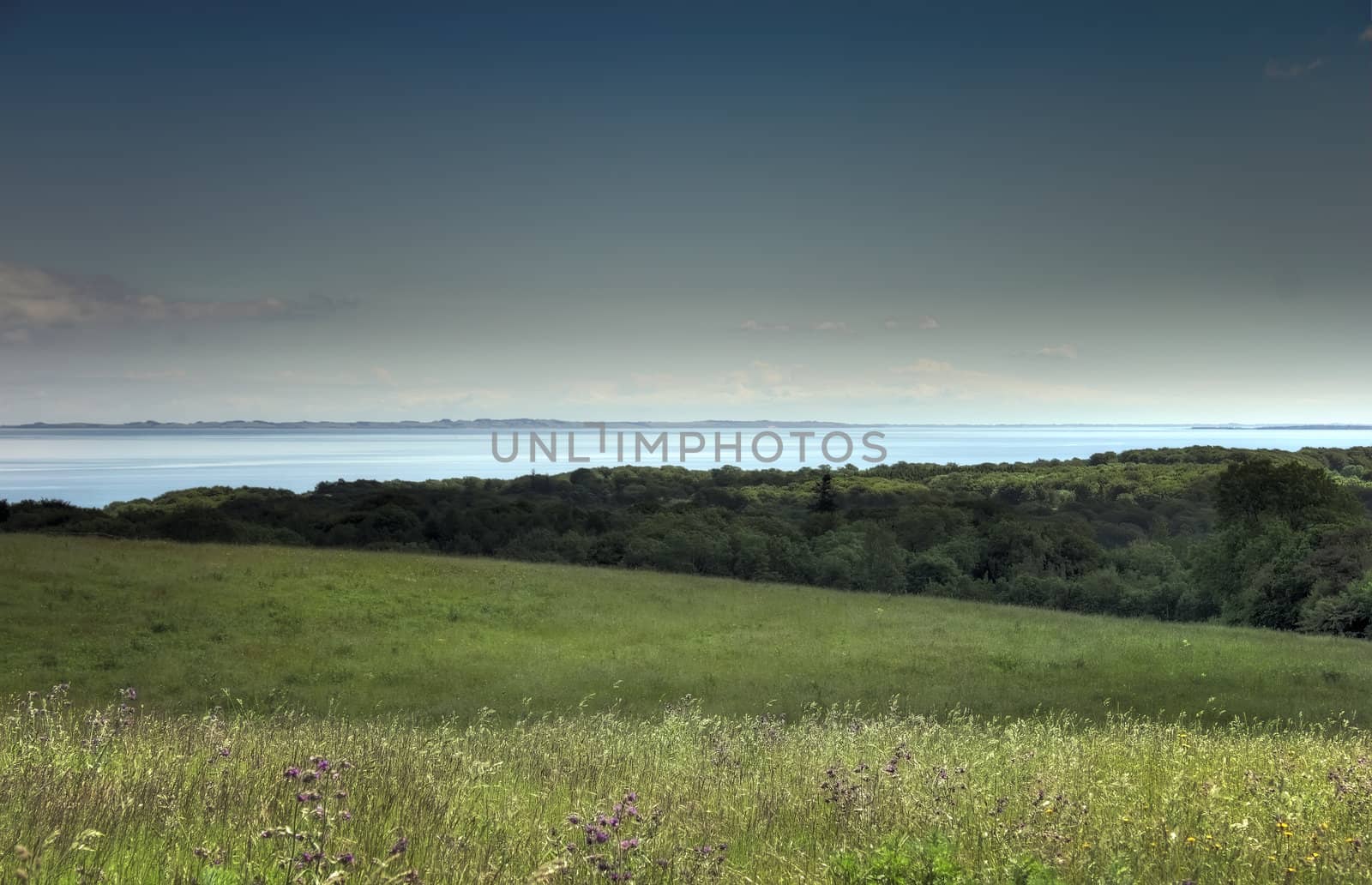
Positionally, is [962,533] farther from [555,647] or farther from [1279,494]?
[555,647]

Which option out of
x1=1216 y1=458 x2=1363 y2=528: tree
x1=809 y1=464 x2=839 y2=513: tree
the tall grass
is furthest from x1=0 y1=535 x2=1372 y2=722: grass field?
x1=809 y1=464 x2=839 y2=513: tree

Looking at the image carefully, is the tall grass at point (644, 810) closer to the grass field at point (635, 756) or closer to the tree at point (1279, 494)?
A: the grass field at point (635, 756)

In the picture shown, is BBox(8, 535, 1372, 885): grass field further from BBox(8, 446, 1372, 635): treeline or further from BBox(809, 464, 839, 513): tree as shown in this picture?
BBox(809, 464, 839, 513): tree

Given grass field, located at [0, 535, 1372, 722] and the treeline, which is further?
the treeline

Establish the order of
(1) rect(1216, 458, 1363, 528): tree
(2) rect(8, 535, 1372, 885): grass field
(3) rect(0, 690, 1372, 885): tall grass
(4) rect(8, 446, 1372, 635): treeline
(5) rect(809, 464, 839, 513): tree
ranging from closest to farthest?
(3) rect(0, 690, 1372, 885): tall grass → (2) rect(8, 535, 1372, 885): grass field → (4) rect(8, 446, 1372, 635): treeline → (1) rect(1216, 458, 1363, 528): tree → (5) rect(809, 464, 839, 513): tree

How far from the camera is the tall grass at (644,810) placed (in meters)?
4.10

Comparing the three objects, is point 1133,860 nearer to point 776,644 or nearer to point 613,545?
point 776,644

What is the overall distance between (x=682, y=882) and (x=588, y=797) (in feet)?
7.54

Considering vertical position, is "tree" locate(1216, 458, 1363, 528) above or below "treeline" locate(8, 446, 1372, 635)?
above

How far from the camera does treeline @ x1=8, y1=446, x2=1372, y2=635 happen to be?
1499 inches

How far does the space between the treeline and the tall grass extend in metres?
32.8

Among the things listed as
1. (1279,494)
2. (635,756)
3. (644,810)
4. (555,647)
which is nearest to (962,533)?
(1279,494)

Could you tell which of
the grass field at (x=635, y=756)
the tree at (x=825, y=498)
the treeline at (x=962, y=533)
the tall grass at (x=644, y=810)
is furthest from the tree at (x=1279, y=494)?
the tall grass at (x=644, y=810)

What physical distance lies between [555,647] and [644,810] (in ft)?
64.0
